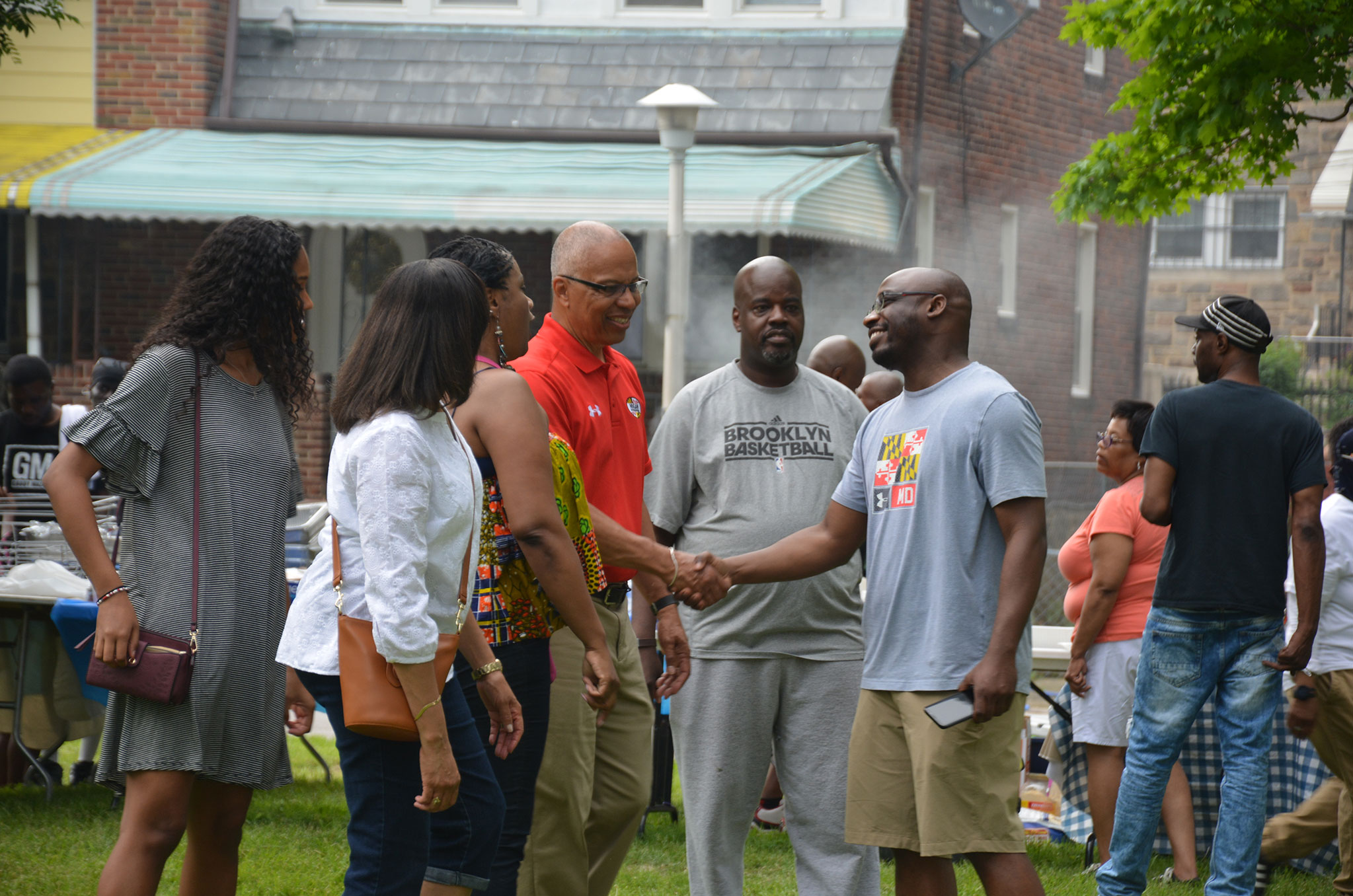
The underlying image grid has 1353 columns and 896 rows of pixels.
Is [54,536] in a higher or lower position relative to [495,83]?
lower

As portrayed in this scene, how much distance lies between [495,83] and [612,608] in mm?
11837

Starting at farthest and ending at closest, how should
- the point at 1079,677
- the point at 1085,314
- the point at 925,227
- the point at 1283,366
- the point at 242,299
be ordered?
1. the point at 1085,314
2. the point at 1283,366
3. the point at 925,227
4. the point at 1079,677
5. the point at 242,299

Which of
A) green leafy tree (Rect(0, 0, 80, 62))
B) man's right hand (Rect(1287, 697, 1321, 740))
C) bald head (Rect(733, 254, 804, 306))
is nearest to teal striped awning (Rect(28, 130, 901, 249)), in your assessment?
green leafy tree (Rect(0, 0, 80, 62))

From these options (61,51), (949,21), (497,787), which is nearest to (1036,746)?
(497,787)

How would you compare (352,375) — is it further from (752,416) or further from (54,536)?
(54,536)

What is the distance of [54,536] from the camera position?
23.8 ft

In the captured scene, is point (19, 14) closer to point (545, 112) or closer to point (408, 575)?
point (545, 112)

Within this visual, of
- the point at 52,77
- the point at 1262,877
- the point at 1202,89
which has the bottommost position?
the point at 1262,877

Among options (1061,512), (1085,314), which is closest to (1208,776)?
(1061,512)

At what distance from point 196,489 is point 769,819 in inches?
158

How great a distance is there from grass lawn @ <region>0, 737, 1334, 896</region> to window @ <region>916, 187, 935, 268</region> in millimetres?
9792

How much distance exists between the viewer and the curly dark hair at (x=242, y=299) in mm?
3930

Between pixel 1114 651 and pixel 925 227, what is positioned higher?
pixel 925 227

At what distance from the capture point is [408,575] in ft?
10.2
